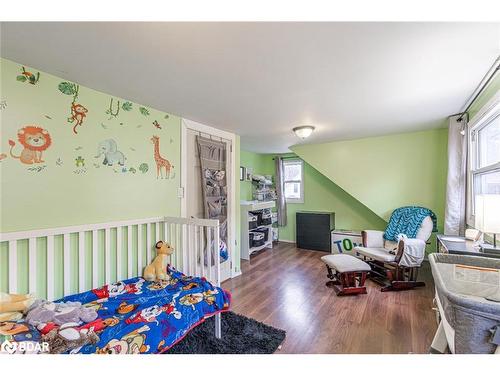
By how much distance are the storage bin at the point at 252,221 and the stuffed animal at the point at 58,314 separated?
301 cm

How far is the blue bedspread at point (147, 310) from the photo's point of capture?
4.12 ft

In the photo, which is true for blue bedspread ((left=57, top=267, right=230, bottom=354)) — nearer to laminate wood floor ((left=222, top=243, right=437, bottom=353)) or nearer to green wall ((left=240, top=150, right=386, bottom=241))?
laminate wood floor ((left=222, top=243, right=437, bottom=353))

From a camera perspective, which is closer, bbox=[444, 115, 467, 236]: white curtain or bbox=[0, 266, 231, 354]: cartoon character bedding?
bbox=[0, 266, 231, 354]: cartoon character bedding

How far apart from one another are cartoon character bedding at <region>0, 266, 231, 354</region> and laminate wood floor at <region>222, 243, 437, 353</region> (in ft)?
2.39

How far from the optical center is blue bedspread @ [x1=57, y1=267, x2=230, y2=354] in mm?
1256

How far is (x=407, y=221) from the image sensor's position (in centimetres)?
322

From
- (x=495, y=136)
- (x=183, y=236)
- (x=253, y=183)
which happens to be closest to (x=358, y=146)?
(x=495, y=136)

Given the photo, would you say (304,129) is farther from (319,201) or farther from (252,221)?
(319,201)

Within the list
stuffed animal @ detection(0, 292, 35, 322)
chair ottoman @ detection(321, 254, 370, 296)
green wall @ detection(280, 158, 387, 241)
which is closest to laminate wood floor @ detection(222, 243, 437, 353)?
chair ottoman @ detection(321, 254, 370, 296)

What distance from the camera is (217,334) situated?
1870mm

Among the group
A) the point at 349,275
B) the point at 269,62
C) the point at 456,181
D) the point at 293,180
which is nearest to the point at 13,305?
the point at 269,62

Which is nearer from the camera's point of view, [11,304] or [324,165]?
[11,304]

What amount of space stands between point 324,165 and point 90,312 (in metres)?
3.90

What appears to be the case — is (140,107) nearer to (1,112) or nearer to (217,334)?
Result: (1,112)
